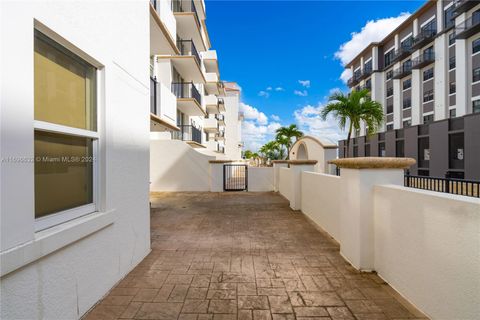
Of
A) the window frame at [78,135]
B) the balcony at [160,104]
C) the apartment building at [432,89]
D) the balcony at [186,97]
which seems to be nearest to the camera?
the window frame at [78,135]

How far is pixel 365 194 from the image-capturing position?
3.64 m

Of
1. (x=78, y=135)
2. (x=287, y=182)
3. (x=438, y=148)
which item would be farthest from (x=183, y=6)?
(x=438, y=148)

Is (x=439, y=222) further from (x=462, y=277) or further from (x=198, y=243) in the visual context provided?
(x=198, y=243)

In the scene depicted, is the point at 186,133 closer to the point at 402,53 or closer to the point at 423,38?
the point at 423,38

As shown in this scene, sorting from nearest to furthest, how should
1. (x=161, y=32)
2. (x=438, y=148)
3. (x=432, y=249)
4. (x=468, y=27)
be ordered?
(x=432, y=249), (x=161, y=32), (x=438, y=148), (x=468, y=27)

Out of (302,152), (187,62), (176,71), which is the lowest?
(302,152)

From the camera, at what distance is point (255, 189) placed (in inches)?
557

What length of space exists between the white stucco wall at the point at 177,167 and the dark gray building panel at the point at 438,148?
19.0 metres

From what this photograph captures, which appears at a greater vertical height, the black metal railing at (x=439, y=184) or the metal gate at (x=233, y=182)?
the black metal railing at (x=439, y=184)

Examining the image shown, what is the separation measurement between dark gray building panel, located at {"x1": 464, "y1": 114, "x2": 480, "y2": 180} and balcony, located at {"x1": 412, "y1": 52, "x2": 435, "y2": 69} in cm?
1469

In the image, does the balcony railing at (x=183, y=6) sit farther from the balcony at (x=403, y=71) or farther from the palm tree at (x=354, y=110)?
the balcony at (x=403, y=71)

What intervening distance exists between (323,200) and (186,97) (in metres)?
13.8

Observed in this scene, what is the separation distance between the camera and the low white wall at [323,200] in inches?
204

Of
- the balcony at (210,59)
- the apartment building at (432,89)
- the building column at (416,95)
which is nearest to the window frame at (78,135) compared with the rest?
the apartment building at (432,89)
